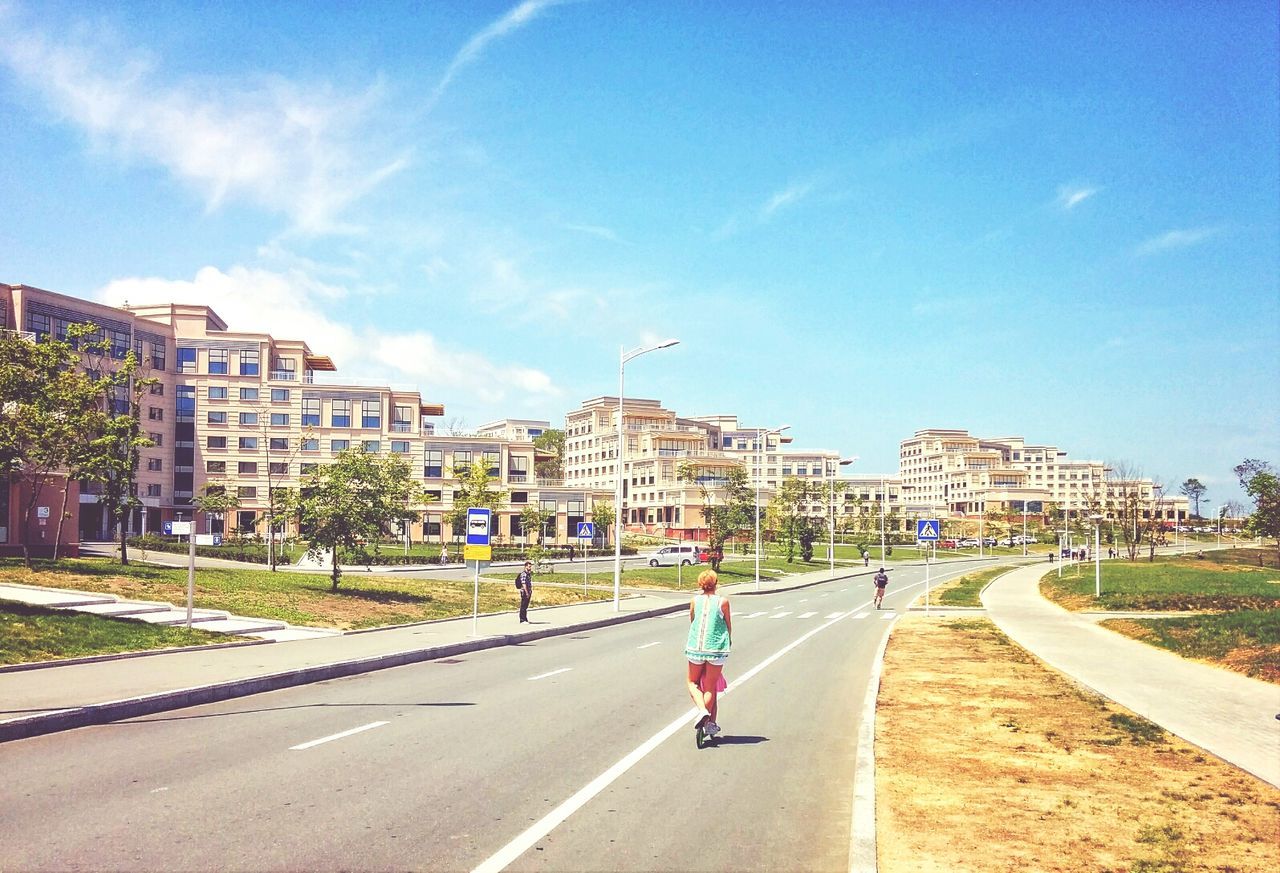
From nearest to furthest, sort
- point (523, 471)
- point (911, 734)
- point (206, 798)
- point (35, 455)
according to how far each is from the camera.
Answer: point (206, 798)
point (911, 734)
point (35, 455)
point (523, 471)

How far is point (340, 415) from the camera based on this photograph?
8469 cm

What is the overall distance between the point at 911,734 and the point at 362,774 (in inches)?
238

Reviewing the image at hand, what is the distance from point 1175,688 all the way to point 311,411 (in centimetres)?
7955

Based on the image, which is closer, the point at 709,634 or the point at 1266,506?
the point at 709,634

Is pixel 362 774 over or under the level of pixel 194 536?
under

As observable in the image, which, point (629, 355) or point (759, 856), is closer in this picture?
point (759, 856)

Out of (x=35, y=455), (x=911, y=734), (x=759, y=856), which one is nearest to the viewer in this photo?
(x=759, y=856)

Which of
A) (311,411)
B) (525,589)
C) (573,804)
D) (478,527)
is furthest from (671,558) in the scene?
(573,804)

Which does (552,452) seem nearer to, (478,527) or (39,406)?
(39,406)

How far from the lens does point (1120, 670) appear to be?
56.4 ft

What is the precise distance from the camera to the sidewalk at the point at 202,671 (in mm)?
11055

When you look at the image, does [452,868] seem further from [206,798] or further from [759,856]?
[206,798]

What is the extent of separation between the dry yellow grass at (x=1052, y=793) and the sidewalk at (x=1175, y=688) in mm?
507

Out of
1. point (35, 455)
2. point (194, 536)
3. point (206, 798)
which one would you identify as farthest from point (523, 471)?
point (206, 798)
